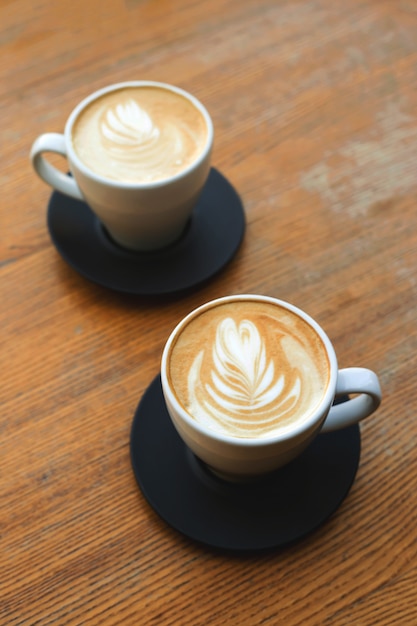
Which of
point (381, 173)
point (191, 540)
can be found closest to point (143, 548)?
point (191, 540)

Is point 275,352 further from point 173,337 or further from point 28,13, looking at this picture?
point 28,13

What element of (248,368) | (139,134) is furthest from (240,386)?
(139,134)

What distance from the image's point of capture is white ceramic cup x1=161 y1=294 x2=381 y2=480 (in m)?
0.61

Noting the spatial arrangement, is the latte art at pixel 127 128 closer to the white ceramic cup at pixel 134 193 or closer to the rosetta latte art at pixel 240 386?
the white ceramic cup at pixel 134 193

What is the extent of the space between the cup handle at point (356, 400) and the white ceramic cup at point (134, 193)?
286 millimetres

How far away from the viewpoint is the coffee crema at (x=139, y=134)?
82cm

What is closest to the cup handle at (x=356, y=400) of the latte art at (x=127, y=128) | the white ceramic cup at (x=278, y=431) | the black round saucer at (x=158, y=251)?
the white ceramic cup at (x=278, y=431)

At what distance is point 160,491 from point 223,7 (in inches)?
31.9

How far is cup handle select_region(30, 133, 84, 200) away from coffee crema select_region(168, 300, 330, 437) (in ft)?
0.95

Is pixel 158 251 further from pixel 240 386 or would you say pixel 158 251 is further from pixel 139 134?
pixel 240 386

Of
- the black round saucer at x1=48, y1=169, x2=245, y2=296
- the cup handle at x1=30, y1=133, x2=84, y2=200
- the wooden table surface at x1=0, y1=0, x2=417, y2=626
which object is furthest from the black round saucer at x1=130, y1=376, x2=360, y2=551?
the cup handle at x1=30, y1=133, x2=84, y2=200

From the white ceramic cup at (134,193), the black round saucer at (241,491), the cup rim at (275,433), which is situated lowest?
the black round saucer at (241,491)

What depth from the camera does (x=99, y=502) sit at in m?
0.72

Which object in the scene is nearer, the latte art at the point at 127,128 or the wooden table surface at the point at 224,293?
the wooden table surface at the point at 224,293
